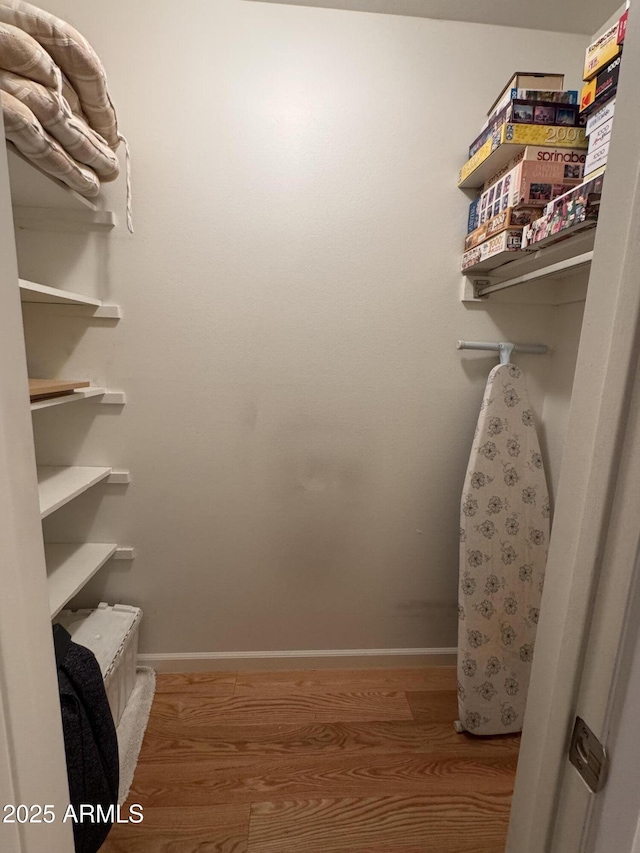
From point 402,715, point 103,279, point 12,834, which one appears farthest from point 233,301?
point 402,715

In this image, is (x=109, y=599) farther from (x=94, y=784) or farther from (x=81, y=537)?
(x=94, y=784)

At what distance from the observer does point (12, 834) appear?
1.52 ft

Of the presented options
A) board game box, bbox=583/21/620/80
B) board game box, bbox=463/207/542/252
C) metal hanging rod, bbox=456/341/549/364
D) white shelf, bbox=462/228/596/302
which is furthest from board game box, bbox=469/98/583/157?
metal hanging rod, bbox=456/341/549/364

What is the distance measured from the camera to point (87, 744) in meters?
1.02

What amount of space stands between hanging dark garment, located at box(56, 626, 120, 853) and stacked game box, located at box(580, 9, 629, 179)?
1.78 metres

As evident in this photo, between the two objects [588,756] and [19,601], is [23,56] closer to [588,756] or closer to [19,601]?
[19,601]

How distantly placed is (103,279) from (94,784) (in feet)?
4.85

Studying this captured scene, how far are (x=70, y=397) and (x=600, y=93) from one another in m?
1.62

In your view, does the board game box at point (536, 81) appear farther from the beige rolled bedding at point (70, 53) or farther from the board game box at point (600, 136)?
the beige rolled bedding at point (70, 53)

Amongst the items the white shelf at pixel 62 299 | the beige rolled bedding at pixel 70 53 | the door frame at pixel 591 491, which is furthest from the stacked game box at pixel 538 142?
the white shelf at pixel 62 299

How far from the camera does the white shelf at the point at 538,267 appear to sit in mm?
1035

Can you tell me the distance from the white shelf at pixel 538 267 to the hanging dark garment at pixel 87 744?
165 cm

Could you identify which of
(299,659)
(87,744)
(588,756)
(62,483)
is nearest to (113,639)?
(87,744)

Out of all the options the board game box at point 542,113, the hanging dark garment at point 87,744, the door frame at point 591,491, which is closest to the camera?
the door frame at point 591,491
